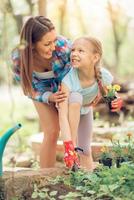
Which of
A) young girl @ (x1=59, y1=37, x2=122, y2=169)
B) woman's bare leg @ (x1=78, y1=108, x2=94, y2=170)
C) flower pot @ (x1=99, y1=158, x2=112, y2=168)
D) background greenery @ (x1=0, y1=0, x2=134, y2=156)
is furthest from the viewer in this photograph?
background greenery @ (x1=0, y1=0, x2=134, y2=156)

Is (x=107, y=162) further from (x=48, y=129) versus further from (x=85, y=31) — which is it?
(x=85, y=31)

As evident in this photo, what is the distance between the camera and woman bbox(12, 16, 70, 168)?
12.1ft

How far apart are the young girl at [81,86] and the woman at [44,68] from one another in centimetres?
8

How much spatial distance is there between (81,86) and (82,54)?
0.21m

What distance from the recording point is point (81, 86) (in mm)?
3779

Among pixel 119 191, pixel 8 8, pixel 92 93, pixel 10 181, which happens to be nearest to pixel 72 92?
pixel 92 93

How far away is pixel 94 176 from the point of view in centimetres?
300

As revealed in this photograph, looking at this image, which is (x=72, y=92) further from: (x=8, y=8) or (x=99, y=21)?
(x=99, y=21)

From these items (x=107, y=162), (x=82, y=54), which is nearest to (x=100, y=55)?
(x=82, y=54)

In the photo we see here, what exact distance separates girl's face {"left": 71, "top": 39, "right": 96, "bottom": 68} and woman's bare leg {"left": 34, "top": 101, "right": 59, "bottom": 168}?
14.1 inches

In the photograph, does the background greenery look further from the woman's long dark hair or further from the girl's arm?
the girl's arm

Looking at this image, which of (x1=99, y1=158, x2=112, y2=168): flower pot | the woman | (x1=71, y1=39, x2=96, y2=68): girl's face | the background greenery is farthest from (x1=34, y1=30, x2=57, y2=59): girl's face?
the background greenery

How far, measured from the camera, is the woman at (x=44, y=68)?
3682 millimetres

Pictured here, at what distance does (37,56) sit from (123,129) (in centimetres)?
214
